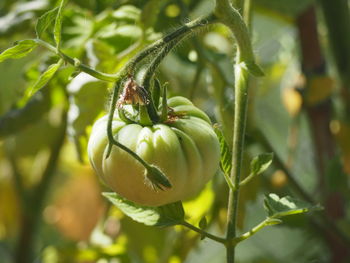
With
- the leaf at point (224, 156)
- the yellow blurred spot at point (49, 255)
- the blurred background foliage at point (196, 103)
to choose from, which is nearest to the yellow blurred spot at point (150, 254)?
the blurred background foliage at point (196, 103)

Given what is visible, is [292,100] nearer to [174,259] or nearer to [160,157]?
[174,259]

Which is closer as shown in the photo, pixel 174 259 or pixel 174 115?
pixel 174 115

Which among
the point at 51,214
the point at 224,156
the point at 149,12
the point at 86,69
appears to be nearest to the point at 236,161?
the point at 224,156

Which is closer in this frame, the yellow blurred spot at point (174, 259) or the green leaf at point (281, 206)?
the green leaf at point (281, 206)

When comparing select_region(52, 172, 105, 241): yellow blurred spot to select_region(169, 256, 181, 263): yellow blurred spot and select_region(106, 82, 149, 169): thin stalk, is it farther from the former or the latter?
select_region(106, 82, 149, 169): thin stalk

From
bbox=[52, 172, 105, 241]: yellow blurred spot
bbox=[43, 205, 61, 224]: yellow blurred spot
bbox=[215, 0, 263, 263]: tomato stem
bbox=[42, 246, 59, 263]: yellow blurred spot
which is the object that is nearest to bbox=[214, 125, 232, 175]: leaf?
bbox=[215, 0, 263, 263]: tomato stem

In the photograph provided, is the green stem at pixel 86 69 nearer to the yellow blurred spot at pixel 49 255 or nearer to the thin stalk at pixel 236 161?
the thin stalk at pixel 236 161

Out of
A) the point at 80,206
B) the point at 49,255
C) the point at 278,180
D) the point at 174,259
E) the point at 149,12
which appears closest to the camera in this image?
the point at 149,12
